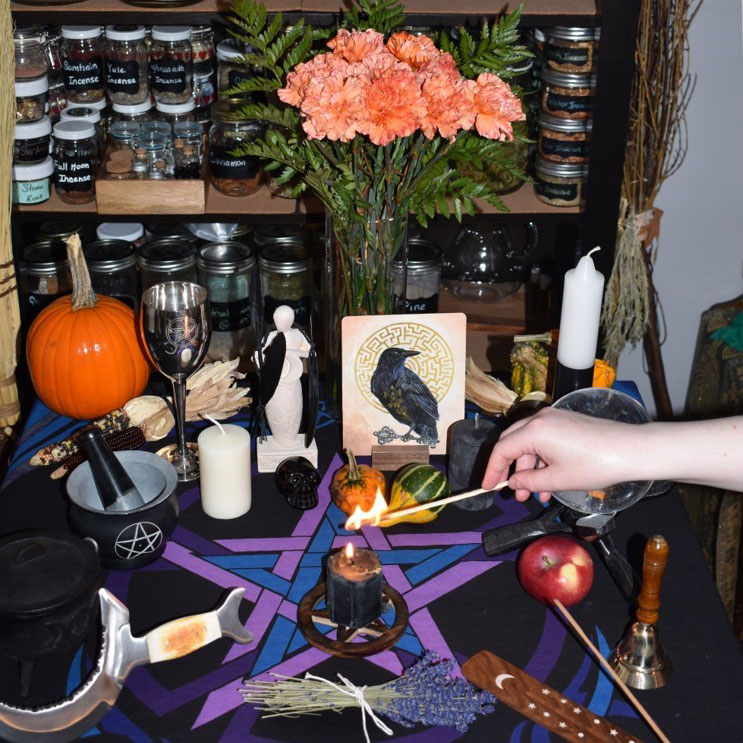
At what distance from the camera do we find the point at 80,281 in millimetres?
1630

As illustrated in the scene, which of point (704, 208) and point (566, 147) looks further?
point (704, 208)

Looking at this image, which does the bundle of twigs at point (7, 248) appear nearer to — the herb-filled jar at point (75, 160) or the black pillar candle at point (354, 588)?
the herb-filled jar at point (75, 160)

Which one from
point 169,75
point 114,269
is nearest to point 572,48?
point 169,75

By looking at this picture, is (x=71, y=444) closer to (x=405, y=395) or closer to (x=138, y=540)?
(x=138, y=540)

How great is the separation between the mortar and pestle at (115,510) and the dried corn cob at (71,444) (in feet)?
0.60

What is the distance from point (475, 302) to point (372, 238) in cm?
75

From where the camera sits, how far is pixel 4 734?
114 cm

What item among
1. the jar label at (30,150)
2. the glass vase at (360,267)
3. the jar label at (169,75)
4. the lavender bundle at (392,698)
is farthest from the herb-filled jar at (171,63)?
the lavender bundle at (392,698)

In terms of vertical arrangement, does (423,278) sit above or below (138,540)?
above

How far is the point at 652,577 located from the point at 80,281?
957mm

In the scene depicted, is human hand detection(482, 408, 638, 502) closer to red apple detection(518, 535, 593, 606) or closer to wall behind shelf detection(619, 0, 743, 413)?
red apple detection(518, 535, 593, 606)

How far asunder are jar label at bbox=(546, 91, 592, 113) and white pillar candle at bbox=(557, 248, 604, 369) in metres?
0.54

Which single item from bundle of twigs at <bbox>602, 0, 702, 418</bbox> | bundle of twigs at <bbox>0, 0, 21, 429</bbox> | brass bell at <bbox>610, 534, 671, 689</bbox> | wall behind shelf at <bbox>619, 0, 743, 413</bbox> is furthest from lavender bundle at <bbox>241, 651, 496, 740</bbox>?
wall behind shelf at <bbox>619, 0, 743, 413</bbox>

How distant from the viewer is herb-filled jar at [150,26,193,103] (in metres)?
1.84
